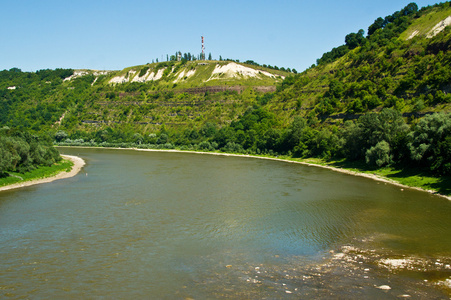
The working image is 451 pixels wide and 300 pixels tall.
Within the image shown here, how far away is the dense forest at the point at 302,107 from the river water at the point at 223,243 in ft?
53.7

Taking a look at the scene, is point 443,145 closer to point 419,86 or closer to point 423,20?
point 419,86

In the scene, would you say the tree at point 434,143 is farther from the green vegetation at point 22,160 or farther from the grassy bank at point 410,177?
the green vegetation at point 22,160

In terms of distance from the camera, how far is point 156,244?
21312 mm

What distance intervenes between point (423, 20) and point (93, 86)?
142 metres

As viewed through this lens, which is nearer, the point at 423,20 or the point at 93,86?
the point at 423,20

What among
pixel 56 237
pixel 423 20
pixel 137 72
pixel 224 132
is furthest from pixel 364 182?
pixel 137 72

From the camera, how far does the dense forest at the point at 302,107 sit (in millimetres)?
52719

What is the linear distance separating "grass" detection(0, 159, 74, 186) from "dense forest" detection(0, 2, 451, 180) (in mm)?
6068

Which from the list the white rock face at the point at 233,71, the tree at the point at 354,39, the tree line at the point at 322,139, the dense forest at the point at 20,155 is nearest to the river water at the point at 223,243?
the dense forest at the point at 20,155

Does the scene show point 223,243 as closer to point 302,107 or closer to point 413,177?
point 413,177

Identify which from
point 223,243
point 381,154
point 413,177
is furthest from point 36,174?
point 413,177

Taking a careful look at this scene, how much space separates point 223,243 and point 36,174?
33791mm

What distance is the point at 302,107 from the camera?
92875 millimetres

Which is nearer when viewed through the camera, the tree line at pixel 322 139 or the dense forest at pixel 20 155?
the dense forest at pixel 20 155
